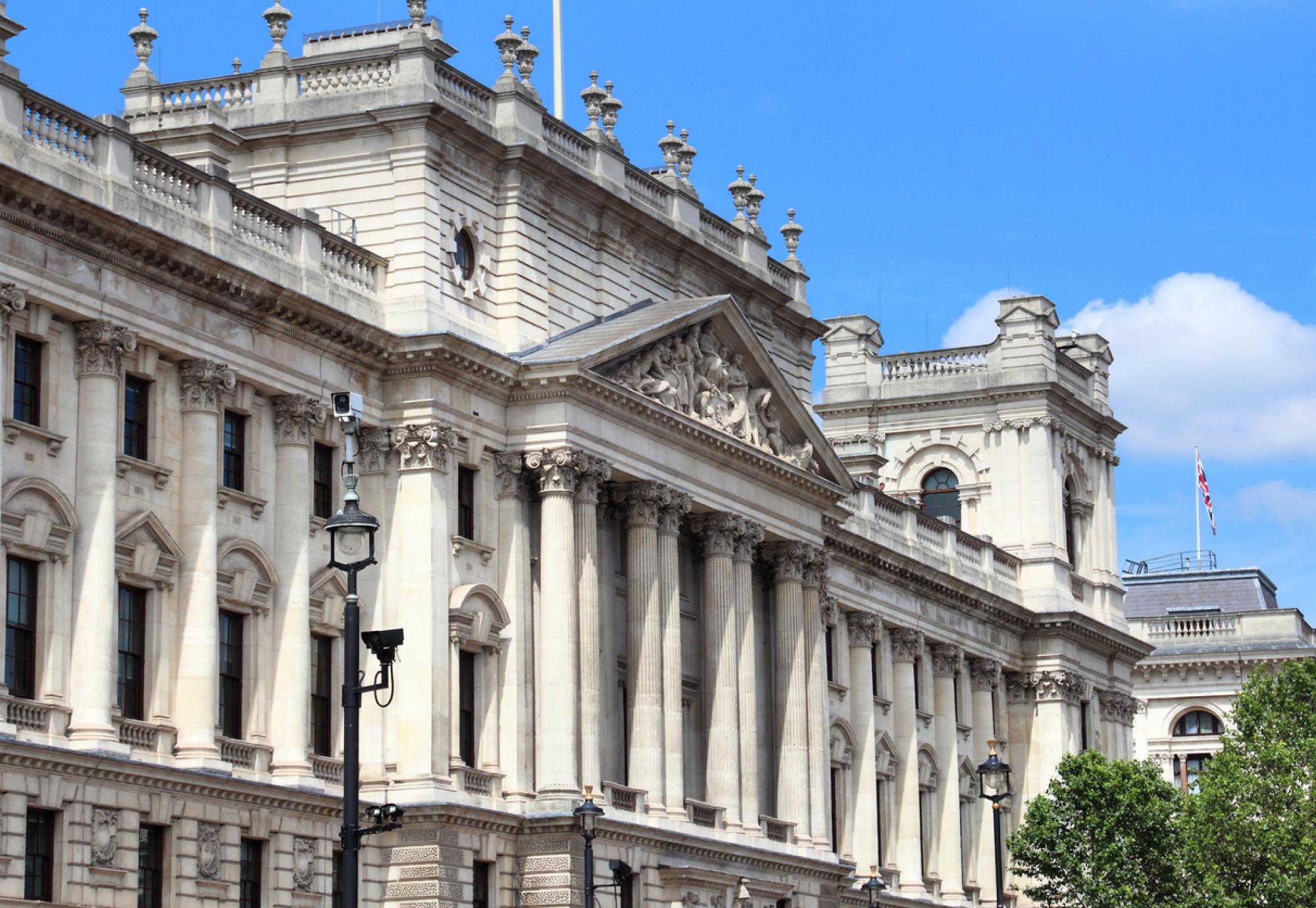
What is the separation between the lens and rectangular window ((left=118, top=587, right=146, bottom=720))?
51781mm

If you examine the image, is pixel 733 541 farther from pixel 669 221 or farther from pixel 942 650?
pixel 942 650

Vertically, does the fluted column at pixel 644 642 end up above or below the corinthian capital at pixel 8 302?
below

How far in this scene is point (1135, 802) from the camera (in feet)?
A: 261

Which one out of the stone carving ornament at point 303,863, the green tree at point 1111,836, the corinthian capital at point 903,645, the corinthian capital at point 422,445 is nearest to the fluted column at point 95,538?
the stone carving ornament at point 303,863

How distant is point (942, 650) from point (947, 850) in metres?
6.52

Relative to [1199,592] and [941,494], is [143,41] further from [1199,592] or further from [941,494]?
[1199,592]

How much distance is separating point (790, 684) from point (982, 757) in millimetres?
21537

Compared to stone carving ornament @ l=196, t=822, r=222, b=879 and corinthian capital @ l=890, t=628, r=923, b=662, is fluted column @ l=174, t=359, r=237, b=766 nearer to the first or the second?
stone carving ornament @ l=196, t=822, r=222, b=879

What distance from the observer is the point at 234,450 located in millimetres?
55844

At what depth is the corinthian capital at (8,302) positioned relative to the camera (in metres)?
48.5

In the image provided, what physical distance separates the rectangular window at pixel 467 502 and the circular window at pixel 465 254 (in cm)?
455

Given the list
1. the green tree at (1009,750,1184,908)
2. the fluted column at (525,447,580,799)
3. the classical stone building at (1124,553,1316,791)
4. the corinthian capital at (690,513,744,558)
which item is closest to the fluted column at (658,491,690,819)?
the corinthian capital at (690,513,744,558)

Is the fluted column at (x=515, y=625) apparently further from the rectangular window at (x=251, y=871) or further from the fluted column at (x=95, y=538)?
the fluted column at (x=95, y=538)

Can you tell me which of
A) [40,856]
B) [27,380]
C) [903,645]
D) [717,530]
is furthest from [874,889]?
[27,380]
